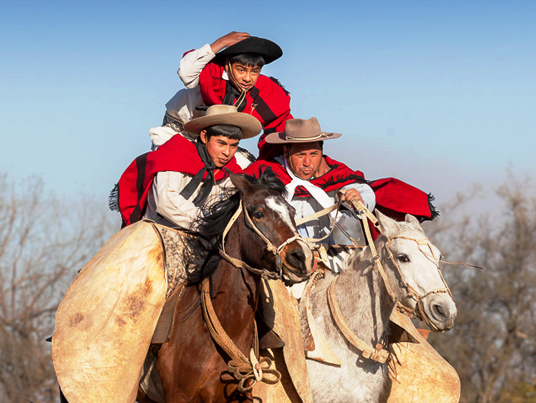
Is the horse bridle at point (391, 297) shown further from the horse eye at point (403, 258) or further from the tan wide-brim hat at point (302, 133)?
the tan wide-brim hat at point (302, 133)

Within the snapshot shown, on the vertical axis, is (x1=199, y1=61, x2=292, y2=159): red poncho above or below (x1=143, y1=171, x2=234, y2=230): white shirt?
above

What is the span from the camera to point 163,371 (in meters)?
4.52

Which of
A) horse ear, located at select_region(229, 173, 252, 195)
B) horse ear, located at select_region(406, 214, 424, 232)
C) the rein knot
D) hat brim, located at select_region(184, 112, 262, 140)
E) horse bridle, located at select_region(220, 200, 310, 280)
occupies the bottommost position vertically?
the rein knot

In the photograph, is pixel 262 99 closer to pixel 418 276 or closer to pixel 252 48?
pixel 252 48

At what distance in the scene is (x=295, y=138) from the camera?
613 centimetres

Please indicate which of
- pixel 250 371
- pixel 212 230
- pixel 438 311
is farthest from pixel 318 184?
pixel 250 371

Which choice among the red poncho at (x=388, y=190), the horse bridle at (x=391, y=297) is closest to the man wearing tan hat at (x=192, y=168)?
the red poncho at (x=388, y=190)

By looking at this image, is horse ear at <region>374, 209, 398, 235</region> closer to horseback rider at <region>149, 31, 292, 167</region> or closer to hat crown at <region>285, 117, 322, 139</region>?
hat crown at <region>285, 117, 322, 139</region>

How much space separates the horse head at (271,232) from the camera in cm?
408

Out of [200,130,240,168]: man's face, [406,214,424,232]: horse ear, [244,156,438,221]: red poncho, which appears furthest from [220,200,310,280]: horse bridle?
[244,156,438,221]: red poncho

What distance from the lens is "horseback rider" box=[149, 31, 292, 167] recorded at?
5.99 metres

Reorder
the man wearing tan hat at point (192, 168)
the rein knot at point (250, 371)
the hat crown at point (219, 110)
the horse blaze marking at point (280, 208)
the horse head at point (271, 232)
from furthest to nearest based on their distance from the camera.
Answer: the hat crown at point (219, 110) < the man wearing tan hat at point (192, 168) < the rein knot at point (250, 371) < the horse blaze marking at point (280, 208) < the horse head at point (271, 232)

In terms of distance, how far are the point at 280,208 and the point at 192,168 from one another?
1203mm

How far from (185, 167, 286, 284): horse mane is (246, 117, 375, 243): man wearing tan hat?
1.37 meters
